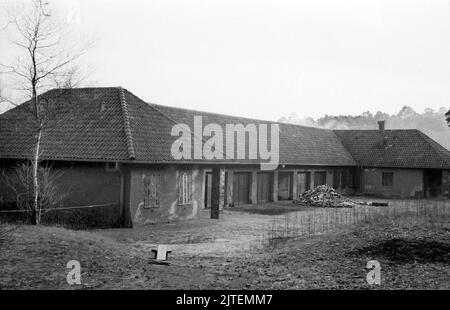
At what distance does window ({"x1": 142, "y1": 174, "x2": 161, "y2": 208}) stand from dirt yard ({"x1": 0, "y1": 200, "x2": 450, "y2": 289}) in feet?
8.26

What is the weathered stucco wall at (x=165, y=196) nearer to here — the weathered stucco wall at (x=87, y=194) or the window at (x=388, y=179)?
the weathered stucco wall at (x=87, y=194)

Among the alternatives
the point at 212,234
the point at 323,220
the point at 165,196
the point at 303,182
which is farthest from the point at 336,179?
the point at 212,234

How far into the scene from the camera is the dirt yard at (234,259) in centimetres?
1017

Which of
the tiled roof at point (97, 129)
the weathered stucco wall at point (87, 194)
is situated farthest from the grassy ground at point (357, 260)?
the tiled roof at point (97, 129)

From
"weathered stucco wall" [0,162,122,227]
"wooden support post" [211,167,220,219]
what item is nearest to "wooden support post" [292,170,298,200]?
"wooden support post" [211,167,220,219]

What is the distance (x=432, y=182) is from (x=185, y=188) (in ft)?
79.7

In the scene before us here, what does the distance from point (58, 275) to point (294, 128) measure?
1245 inches

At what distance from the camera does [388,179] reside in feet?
129

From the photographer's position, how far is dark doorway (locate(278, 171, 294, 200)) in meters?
32.5

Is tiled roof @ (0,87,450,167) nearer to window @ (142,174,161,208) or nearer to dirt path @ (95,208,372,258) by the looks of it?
window @ (142,174,161,208)

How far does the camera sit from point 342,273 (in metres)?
11.2
